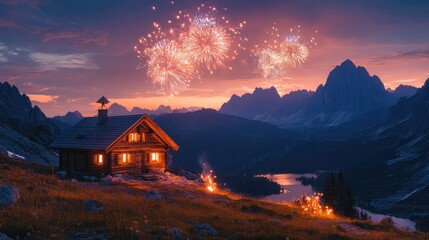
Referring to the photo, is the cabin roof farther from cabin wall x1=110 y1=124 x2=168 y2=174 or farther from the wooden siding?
cabin wall x1=110 y1=124 x2=168 y2=174

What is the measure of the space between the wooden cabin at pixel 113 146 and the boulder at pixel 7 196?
27.3 meters

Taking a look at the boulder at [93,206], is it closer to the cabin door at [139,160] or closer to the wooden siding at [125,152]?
the wooden siding at [125,152]

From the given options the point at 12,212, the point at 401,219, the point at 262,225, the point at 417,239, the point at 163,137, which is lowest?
the point at 401,219

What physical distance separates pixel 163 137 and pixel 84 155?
940 cm

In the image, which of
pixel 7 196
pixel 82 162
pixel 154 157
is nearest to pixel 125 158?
pixel 154 157

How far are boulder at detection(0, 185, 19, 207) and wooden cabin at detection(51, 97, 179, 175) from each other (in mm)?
27260

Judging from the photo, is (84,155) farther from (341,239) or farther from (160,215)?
(341,239)

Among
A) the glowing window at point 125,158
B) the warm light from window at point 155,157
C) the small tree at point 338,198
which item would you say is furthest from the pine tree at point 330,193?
the glowing window at point 125,158

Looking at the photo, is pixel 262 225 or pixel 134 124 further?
pixel 134 124

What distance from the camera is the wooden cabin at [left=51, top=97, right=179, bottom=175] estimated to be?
44.2 metres

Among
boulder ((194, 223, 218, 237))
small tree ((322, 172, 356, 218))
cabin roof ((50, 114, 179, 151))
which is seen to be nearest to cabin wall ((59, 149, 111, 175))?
cabin roof ((50, 114, 179, 151))

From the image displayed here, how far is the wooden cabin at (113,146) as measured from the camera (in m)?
44.2

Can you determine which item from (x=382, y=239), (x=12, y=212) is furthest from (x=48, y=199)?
(x=382, y=239)

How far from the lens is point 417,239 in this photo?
811 inches
